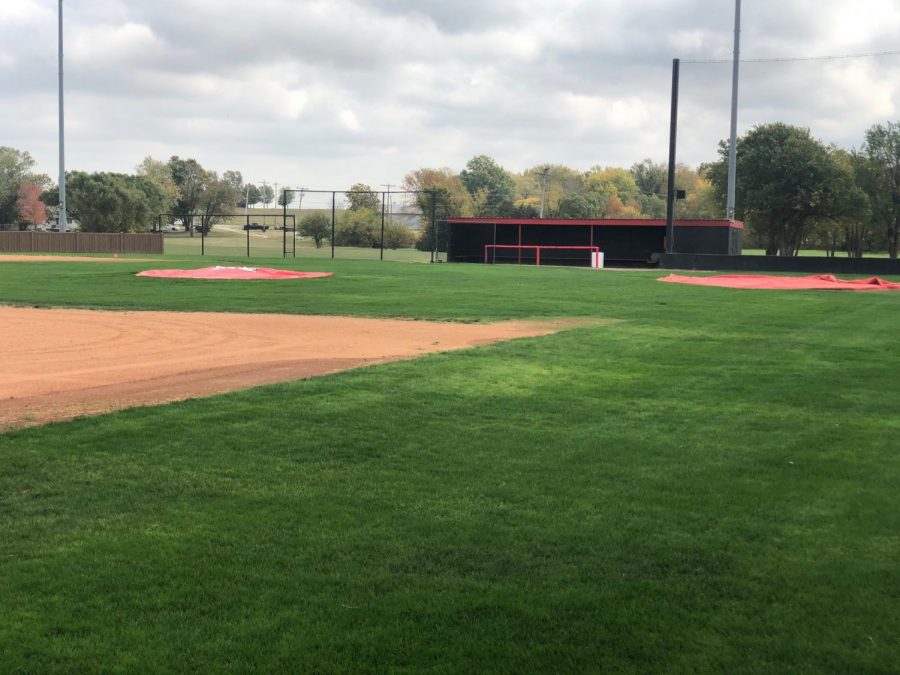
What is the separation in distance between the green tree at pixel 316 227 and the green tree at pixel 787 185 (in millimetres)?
32154

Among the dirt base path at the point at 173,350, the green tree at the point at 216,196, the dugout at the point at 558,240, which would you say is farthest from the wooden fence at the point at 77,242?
the green tree at the point at 216,196

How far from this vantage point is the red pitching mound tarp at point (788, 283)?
27344mm

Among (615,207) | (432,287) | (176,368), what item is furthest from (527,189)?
(176,368)

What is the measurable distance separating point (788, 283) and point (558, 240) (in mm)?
24272

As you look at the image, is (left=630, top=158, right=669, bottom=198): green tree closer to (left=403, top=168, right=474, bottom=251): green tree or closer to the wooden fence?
(left=403, top=168, right=474, bottom=251): green tree

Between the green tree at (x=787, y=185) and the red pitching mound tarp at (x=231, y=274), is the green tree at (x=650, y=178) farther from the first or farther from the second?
the red pitching mound tarp at (x=231, y=274)

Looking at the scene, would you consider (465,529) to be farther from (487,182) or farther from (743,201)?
(487,182)

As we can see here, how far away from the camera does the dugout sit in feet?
164

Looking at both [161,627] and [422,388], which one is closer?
[161,627]

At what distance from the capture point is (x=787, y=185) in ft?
212

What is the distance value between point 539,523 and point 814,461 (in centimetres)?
247

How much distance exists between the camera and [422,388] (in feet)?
29.4

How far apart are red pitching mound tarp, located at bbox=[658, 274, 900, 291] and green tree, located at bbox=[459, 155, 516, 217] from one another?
10784cm

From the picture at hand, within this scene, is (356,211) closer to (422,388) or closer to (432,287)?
(432,287)
